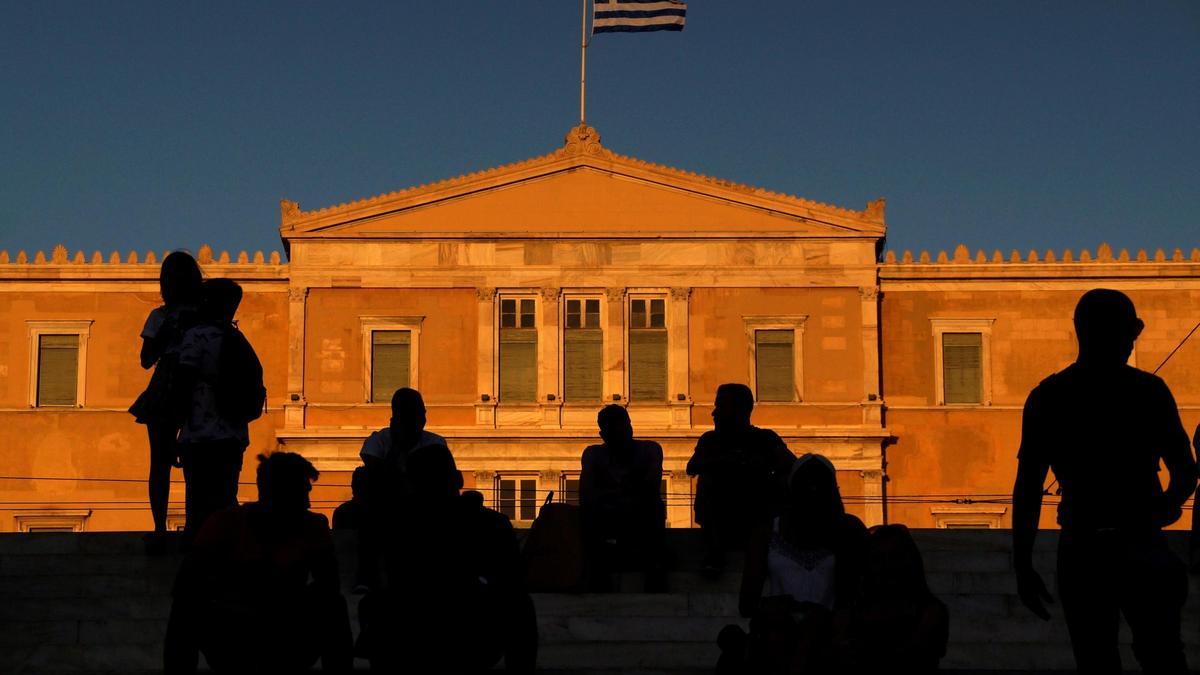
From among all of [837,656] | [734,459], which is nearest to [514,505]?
[734,459]

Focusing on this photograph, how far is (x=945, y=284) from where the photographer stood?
32188mm

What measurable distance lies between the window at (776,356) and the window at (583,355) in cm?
268

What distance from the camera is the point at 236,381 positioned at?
1064cm

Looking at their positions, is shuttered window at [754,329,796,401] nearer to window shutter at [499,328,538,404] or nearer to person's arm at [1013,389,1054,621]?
window shutter at [499,328,538,404]

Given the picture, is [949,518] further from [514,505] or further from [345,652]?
[345,652]

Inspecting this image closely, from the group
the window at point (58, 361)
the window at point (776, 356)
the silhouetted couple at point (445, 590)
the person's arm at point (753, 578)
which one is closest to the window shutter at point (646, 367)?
the window at point (776, 356)

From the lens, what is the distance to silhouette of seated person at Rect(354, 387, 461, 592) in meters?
10.7

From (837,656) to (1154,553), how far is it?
168cm

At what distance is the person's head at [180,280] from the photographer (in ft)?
36.0

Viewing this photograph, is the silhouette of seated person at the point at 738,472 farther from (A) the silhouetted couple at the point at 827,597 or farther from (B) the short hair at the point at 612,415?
(A) the silhouetted couple at the point at 827,597

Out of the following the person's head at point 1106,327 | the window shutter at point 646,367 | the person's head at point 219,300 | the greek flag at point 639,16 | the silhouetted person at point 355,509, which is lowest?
the silhouetted person at point 355,509

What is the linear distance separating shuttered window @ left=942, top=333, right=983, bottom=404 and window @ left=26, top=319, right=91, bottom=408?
15.6 m

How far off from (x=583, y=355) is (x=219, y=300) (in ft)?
68.6

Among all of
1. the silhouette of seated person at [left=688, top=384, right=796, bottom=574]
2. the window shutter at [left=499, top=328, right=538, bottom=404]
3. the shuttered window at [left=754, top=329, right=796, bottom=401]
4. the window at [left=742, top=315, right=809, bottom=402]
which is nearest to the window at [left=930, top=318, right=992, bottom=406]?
the window at [left=742, top=315, right=809, bottom=402]
